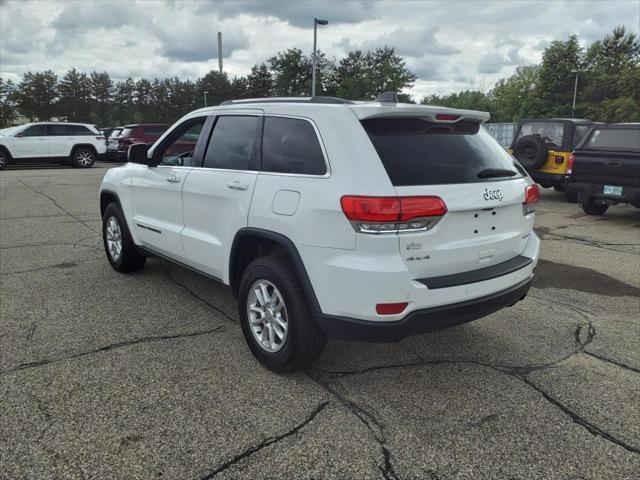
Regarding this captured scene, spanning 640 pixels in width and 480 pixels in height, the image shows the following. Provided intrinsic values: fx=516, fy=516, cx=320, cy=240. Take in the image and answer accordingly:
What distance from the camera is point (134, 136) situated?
20766mm

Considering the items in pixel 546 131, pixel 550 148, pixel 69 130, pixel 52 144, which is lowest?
pixel 52 144

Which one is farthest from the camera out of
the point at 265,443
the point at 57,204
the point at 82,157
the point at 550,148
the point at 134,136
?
the point at 134,136

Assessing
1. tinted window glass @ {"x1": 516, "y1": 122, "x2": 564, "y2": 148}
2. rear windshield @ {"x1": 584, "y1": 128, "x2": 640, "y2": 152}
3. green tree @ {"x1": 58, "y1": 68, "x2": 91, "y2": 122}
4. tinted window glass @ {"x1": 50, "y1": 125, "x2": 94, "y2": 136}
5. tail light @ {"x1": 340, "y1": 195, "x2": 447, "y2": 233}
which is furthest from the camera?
green tree @ {"x1": 58, "y1": 68, "x2": 91, "y2": 122}

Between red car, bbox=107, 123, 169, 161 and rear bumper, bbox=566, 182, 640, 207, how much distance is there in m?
15.7

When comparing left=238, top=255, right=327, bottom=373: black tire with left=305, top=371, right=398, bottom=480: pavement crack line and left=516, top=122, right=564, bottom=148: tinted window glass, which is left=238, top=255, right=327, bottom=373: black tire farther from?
left=516, top=122, right=564, bottom=148: tinted window glass

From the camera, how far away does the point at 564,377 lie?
3.39 meters

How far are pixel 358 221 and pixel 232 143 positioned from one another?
59.8 inches

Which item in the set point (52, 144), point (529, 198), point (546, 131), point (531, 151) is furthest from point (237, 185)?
point (52, 144)

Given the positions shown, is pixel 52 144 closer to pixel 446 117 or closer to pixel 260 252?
pixel 260 252

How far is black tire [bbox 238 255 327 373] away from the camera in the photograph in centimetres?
306

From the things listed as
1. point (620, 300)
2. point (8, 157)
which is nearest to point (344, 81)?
point (8, 157)

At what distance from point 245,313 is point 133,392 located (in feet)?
2.80

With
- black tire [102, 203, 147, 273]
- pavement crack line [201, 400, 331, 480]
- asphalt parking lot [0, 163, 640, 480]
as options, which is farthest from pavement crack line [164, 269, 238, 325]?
pavement crack line [201, 400, 331, 480]

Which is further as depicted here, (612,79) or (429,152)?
(612,79)
